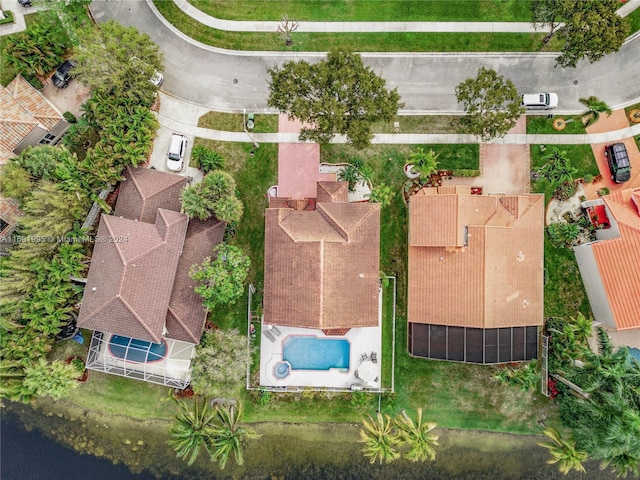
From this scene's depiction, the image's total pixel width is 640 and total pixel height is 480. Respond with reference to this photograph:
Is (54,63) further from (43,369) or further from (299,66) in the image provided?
(43,369)

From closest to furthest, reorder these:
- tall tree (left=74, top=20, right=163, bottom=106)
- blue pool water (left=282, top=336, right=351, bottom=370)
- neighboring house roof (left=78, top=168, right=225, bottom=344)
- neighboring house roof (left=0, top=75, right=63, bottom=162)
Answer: tall tree (left=74, top=20, right=163, bottom=106), neighboring house roof (left=78, top=168, right=225, bottom=344), neighboring house roof (left=0, top=75, right=63, bottom=162), blue pool water (left=282, top=336, right=351, bottom=370)

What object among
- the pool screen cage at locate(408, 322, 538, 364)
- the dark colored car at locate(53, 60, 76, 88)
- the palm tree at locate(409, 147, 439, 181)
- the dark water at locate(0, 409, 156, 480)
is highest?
the dark colored car at locate(53, 60, 76, 88)

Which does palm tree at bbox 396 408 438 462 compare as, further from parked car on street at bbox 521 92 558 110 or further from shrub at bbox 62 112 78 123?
shrub at bbox 62 112 78 123

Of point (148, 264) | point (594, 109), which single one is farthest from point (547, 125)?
point (148, 264)

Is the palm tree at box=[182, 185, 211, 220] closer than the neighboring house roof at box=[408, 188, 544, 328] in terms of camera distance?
Yes

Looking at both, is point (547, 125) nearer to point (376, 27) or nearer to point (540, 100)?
point (540, 100)

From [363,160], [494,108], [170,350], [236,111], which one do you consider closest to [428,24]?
[494,108]

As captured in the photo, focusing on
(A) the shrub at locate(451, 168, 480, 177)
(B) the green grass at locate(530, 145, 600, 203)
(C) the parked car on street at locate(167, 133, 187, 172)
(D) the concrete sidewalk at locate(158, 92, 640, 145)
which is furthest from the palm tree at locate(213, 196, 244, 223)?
(B) the green grass at locate(530, 145, 600, 203)
